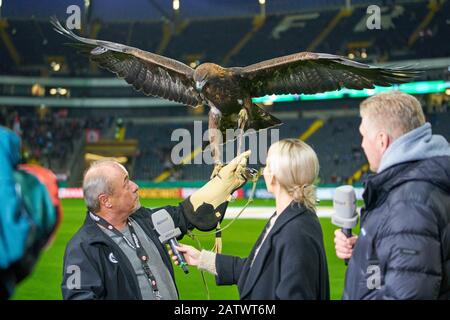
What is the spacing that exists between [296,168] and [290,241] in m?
0.29

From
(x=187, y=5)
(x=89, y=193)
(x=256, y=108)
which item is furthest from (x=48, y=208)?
(x=187, y=5)

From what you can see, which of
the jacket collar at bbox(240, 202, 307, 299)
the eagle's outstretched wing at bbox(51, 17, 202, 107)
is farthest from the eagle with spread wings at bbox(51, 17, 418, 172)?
the jacket collar at bbox(240, 202, 307, 299)

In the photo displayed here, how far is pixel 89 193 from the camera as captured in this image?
2896 millimetres

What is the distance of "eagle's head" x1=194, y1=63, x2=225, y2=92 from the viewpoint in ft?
10.2

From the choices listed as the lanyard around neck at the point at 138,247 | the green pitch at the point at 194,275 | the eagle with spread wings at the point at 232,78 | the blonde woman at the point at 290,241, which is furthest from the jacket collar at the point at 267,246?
the green pitch at the point at 194,275

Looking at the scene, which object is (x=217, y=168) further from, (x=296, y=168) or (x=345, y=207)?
(x=345, y=207)

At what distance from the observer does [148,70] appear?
11.6 feet

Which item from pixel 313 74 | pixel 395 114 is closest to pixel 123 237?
pixel 395 114

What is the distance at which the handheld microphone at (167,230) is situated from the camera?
2716mm

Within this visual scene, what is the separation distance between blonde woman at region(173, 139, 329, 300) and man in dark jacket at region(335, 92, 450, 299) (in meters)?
0.19

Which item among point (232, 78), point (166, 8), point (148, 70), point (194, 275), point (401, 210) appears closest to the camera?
point (401, 210)

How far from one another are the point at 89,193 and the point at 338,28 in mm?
31890

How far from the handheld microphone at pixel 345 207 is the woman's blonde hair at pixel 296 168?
25cm
